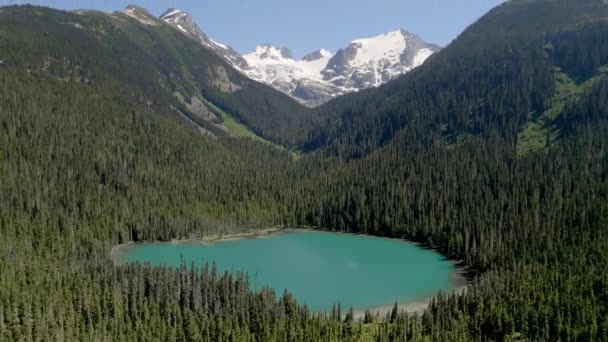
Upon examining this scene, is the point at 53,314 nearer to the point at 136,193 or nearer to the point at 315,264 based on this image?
the point at 315,264

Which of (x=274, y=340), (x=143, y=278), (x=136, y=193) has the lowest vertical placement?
(x=274, y=340)

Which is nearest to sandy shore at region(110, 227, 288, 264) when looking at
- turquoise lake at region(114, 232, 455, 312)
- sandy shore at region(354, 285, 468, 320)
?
turquoise lake at region(114, 232, 455, 312)

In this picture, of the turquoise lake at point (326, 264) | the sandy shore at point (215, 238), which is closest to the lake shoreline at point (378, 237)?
the sandy shore at point (215, 238)

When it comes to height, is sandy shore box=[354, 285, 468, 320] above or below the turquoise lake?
below

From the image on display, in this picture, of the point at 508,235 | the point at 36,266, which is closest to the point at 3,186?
the point at 36,266

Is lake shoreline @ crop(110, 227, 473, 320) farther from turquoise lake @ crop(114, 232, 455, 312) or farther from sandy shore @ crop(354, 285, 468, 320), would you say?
turquoise lake @ crop(114, 232, 455, 312)

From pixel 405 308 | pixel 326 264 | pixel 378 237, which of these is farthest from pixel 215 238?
→ pixel 405 308

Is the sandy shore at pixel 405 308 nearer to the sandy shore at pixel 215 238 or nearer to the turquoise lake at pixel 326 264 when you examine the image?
the turquoise lake at pixel 326 264

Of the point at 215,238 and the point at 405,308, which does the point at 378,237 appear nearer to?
the point at 215,238
